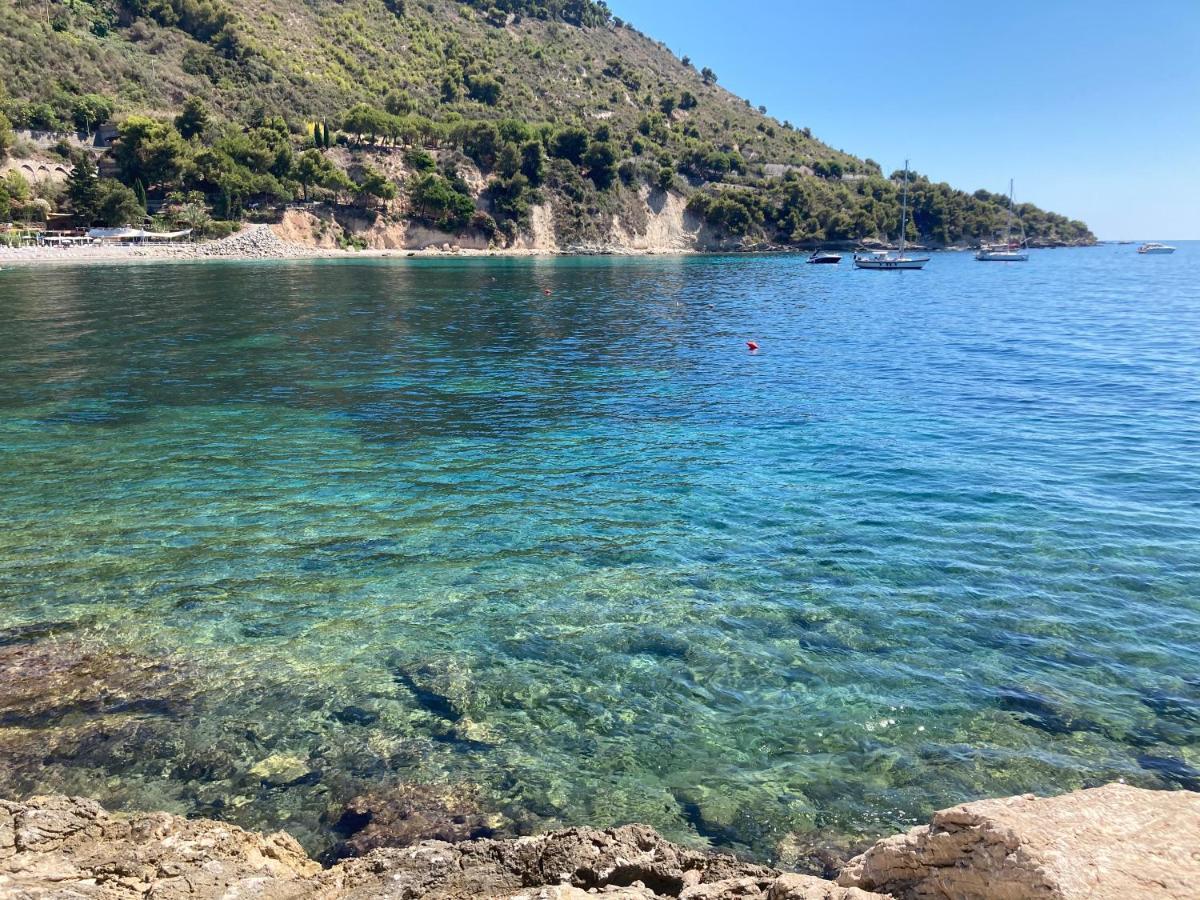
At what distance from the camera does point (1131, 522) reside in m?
12.3

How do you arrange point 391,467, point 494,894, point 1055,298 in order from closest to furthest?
point 494,894
point 391,467
point 1055,298

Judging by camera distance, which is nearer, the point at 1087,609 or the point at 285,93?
the point at 1087,609

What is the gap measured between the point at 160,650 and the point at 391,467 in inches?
286

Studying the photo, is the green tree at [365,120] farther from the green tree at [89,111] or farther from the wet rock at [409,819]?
the wet rock at [409,819]

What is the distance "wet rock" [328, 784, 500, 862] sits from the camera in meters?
5.62

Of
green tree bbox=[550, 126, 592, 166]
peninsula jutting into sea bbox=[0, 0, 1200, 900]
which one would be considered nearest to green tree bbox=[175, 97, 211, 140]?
green tree bbox=[550, 126, 592, 166]

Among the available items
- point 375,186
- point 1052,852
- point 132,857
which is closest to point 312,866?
point 132,857

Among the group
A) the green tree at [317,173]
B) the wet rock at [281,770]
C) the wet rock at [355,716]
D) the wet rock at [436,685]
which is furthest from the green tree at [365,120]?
the wet rock at [281,770]

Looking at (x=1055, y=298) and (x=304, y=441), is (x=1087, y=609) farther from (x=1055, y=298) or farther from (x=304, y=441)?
(x=1055, y=298)

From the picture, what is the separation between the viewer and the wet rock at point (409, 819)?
562 cm

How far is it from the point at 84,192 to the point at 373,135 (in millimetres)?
50360

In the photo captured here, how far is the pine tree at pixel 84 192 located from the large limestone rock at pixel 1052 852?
11023 centimetres

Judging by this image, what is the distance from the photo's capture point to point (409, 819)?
5.88 m

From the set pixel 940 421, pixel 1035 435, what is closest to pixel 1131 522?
pixel 1035 435
